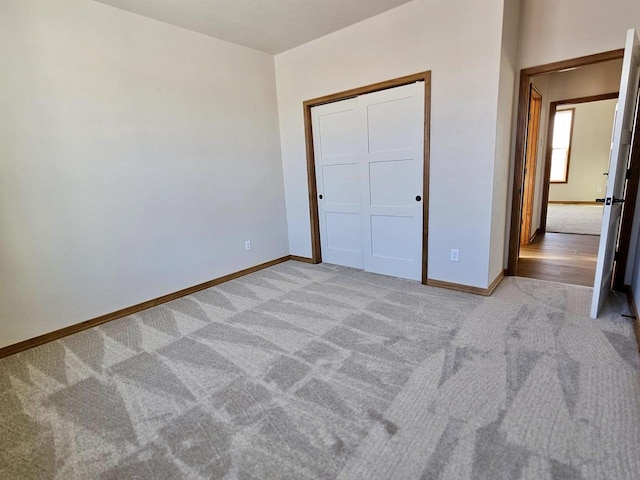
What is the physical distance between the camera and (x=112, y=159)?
8.81 ft

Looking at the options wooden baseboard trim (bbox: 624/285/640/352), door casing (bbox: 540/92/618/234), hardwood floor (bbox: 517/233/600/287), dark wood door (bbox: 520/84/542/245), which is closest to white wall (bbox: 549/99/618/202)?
door casing (bbox: 540/92/618/234)

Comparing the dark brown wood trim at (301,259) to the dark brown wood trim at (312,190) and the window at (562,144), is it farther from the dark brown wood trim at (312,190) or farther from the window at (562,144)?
the window at (562,144)

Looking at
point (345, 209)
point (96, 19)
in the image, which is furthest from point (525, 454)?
point (96, 19)

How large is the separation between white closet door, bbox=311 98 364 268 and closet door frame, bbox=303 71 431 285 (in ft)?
0.18

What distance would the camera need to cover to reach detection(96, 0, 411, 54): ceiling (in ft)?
8.58

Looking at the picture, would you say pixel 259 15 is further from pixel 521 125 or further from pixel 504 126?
pixel 521 125

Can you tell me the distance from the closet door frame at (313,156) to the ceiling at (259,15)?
24.8 inches

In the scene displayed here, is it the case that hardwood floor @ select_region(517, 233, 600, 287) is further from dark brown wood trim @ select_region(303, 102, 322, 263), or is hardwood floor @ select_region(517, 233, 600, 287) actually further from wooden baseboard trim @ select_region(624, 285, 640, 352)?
dark brown wood trim @ select_region(303, 102, 322, 263)

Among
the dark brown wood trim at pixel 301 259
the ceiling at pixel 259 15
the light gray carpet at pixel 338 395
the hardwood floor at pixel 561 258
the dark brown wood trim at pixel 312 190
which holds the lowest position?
the light gray carpet at pixel 338 395

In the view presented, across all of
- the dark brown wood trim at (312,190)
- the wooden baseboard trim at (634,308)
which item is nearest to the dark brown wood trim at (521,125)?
the wooden baseboard trim at (634,308)

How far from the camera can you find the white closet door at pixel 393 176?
120 inches

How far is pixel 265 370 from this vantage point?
1.97 meters

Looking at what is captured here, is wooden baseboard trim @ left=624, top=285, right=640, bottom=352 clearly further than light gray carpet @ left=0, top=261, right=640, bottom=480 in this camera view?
Yes

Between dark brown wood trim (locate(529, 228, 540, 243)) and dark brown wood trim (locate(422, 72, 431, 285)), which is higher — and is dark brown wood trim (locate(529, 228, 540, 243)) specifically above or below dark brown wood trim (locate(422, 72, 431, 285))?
below
